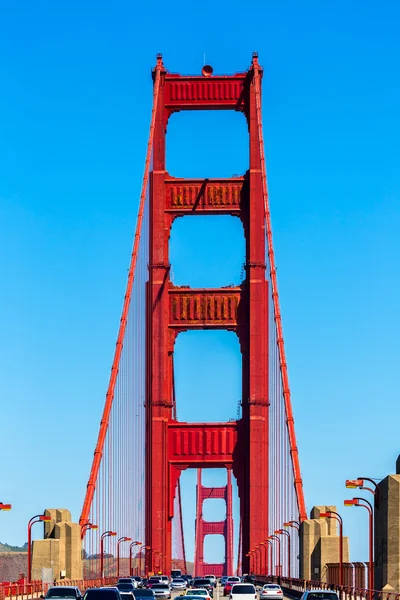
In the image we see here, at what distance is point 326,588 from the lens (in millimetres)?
60750

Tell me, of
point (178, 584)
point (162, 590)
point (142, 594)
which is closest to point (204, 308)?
point (178, 584)

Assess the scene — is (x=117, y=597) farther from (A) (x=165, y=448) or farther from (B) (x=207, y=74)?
(B) (x=207, y=74)

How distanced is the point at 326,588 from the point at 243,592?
9715 mm

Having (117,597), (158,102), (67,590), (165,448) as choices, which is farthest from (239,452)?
(117,597)

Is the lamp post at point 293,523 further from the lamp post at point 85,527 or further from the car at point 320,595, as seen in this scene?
the car at point 320,595

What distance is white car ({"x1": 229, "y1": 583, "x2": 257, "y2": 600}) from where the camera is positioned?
51.4m

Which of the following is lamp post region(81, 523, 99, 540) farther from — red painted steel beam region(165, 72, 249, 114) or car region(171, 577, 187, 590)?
red painted steel beam region(165, 72, 249, 114)

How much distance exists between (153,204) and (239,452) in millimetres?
15673

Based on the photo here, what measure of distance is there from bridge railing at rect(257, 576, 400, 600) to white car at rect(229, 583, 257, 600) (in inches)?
125

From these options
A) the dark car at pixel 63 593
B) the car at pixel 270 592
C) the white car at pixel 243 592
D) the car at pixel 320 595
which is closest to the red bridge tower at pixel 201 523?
the car at pixel 270 592

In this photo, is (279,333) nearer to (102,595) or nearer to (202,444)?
(202,444)

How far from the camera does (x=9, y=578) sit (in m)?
185

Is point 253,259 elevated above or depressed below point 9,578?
above

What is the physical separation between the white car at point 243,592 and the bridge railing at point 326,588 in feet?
10.4
